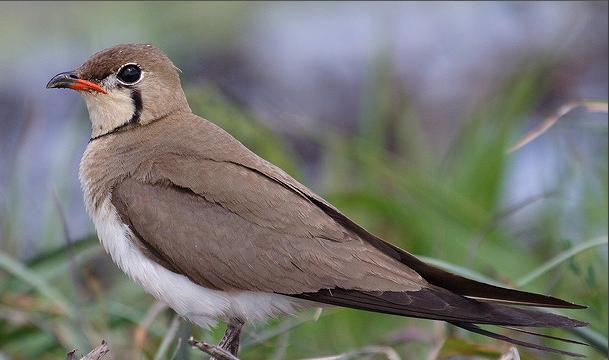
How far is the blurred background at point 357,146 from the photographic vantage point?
15.6 feet

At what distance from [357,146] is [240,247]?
1874 millimetres

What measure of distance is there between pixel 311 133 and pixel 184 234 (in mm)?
1985

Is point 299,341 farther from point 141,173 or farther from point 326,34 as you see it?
point 326,34

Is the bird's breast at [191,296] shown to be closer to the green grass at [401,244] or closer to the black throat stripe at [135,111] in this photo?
the green grass at [401,244]

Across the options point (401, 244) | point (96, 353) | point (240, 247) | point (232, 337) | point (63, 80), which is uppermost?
point (401, 244)

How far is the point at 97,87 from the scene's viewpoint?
14.1 ft

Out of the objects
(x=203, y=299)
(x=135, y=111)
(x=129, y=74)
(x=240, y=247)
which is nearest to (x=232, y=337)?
(x=203, y=299)

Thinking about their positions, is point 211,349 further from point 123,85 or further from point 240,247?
point 123,85

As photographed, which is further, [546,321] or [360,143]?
[360,143]

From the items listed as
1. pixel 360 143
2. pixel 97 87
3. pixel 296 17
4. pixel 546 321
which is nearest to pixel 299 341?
pixel 360 143

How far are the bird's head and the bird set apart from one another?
183 mm

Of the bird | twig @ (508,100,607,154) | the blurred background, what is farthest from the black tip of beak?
twig @ (508,100,607,154)

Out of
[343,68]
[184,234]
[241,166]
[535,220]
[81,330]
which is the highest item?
[343,68]

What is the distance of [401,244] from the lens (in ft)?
19.2
